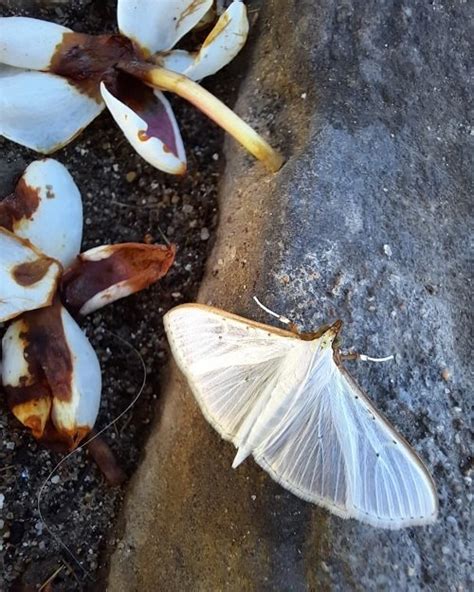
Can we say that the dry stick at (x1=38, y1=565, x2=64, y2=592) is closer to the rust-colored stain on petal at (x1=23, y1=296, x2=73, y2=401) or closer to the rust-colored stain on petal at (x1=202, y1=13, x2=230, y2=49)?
the rust-colored stain on petal at (x1=23, y1=296, x2=73, y2=401)

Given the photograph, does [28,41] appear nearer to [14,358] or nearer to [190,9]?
[190,9]

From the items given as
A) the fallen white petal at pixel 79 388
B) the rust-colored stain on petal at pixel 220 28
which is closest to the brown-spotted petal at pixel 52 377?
the fallen white petal at pixel 79 388

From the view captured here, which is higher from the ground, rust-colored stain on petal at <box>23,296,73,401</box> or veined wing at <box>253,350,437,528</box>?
veined wing at <box>253,350,437,528</box>

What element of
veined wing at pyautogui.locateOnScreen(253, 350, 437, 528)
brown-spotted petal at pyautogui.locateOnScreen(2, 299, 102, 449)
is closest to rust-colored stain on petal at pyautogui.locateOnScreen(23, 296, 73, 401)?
brown-spotted petal at pyautogui.locateOnScreen(2, 299, 102, 449)

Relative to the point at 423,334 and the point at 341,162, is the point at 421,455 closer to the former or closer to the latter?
the point at 423,334

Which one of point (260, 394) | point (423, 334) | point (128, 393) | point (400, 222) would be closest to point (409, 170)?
point (400, 222)

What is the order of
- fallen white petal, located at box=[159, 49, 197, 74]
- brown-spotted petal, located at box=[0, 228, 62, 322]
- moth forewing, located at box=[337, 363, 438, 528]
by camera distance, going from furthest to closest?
fallen white petal, located at box=[159, 49, 197, 74]
brown-spotted petal, located at box=[0, 228, 62, 322]
moth forewing, located at box=[337, 363, 438, 528]

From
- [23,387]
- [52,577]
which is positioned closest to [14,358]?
[23,387]
